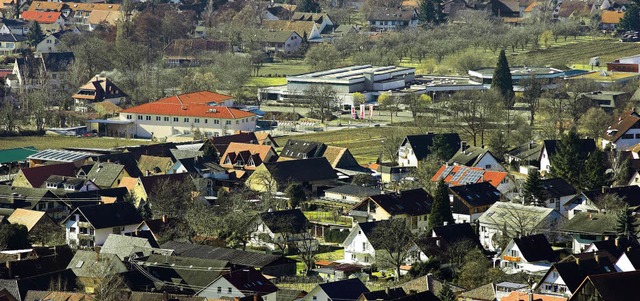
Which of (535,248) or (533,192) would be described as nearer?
(535,248)

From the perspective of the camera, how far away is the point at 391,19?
302 feet

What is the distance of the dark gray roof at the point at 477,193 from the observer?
42.9 meters

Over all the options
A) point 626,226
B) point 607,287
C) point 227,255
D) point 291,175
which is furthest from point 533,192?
point 607,287

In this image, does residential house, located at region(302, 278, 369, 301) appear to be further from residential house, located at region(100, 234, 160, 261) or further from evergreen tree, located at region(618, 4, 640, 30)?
evergreen tree, located at region(618, 4, 640, 30)

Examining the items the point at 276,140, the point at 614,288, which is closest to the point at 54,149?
the point at 276,140

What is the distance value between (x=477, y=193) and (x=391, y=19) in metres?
49.4

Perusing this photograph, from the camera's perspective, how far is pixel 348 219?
141ft

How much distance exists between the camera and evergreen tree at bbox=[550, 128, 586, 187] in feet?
151

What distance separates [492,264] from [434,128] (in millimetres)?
21986

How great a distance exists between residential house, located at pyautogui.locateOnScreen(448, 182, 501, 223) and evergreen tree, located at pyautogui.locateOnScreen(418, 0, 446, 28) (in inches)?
1828

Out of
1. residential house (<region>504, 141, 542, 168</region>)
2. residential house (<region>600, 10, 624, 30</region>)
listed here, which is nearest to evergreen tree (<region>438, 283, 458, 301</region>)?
residential house (<region>504, 141, 542, 168</region>)

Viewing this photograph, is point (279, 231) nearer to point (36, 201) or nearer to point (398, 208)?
point (398, 208)

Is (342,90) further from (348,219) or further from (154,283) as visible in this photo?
(154,283)

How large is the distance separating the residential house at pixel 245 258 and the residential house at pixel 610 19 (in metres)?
52.3
